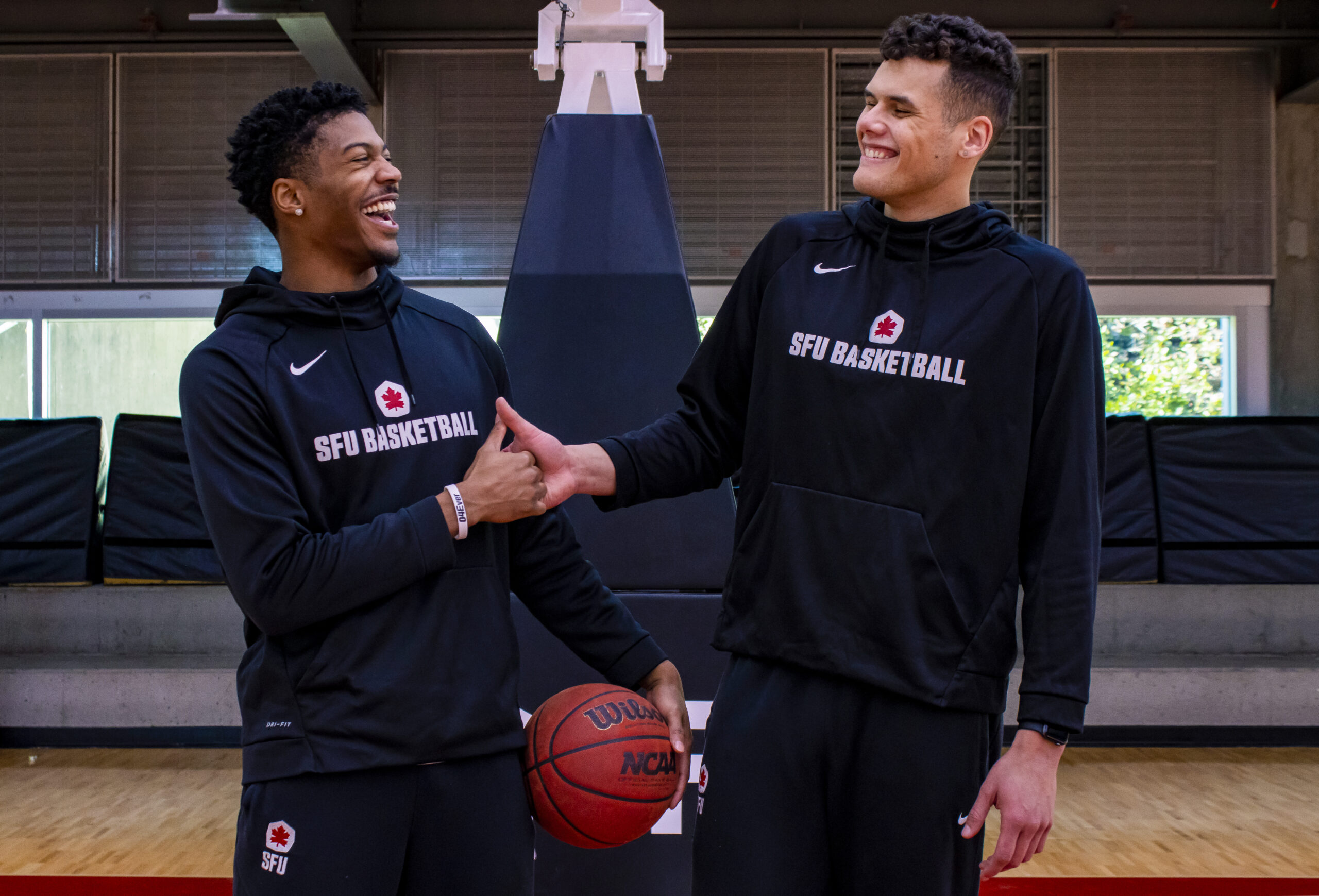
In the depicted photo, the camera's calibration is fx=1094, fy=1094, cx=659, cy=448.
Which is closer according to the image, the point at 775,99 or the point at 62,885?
the point at 62,885

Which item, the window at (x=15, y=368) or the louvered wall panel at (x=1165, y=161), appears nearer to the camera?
the louvered wall panel at (x=1165, y=161)

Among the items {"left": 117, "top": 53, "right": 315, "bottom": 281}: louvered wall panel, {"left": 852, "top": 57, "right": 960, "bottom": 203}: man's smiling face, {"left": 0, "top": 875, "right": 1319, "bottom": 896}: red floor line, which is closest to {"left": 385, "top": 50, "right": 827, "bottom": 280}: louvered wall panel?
{"left": 117, "top": 53, "right": 315, "bottom": 281}: louvered wall panel

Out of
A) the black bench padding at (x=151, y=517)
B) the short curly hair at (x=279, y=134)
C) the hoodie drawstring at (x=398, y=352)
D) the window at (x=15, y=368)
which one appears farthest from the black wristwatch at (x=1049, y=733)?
the window at (x=15, y=368)

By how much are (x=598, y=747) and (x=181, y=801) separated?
3484mm

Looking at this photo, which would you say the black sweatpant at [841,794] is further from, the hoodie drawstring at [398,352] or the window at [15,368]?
the window at [15,368]

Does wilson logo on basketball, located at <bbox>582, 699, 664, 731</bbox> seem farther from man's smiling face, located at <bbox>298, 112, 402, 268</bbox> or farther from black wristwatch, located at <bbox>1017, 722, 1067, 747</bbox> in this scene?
man's smiling face, located at <bbox>298, 112, 402, 268</bbox>

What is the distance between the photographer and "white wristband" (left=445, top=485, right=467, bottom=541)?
4.72 feet

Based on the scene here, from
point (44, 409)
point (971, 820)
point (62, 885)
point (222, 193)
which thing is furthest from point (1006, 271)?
point (44, 409)

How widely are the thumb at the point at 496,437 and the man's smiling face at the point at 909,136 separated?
1.97 feet

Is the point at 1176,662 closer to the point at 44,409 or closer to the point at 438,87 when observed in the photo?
the point at 438,87

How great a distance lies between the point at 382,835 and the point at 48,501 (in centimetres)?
546

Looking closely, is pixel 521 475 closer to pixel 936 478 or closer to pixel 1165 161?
pixel 936 478

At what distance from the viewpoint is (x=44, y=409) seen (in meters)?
7.04

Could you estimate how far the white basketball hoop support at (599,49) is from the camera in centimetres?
244
